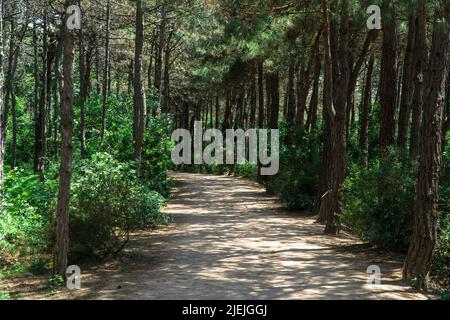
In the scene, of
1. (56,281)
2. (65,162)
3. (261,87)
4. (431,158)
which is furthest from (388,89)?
(261,87)

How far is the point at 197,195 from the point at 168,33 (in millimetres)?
9588

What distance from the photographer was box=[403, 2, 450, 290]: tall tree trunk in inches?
327

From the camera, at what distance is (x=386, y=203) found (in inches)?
420

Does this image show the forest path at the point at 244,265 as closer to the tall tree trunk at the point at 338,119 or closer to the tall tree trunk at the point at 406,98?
the tall tree trunk at the point at 338,119

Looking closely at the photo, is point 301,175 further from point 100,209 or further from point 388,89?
point 100,209

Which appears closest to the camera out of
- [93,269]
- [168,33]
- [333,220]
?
[93,269]

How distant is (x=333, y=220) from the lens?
44.0 ft

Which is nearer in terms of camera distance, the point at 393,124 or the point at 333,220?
the point at 333,220

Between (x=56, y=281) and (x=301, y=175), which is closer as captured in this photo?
(x=56, y=281)

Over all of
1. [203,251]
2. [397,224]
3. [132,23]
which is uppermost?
[132,23]

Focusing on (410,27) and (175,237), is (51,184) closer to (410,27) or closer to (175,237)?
(175,237)

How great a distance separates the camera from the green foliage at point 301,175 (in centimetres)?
1800

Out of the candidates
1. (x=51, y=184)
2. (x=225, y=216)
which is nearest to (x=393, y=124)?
(x=225, y=216)

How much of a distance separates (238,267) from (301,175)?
900cm
